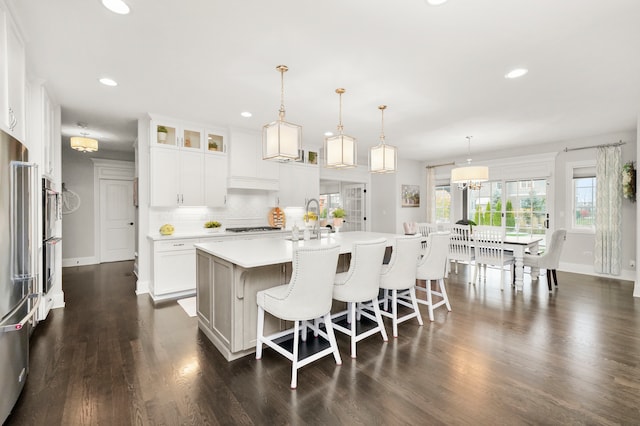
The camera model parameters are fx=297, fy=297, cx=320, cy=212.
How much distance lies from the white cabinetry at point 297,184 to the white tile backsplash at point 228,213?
251mm

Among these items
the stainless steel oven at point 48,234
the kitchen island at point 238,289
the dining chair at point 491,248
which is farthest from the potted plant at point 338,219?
the stainless steel oven at point 48,234

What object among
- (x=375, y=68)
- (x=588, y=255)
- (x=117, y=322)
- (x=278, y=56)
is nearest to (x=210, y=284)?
(x=117, y=322)

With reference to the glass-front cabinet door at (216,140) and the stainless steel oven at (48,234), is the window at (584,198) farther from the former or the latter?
the stainless steel oven at (48,234)

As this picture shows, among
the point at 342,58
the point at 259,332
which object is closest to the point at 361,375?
the point at 259,332

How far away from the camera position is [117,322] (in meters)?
3.27

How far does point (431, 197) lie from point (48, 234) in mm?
7625

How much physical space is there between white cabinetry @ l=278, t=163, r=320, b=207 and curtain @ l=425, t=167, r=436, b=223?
352 cm

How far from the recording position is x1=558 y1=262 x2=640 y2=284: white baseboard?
5.16 m

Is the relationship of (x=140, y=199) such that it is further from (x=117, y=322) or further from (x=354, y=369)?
(x=354, y=369)

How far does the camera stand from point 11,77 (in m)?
2.12

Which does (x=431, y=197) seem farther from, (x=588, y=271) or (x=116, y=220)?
(x=116, y=220)

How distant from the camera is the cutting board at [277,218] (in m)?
5.63

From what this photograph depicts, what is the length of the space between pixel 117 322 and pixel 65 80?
8.67 ft

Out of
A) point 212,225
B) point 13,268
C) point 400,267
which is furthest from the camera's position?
point 212,225
